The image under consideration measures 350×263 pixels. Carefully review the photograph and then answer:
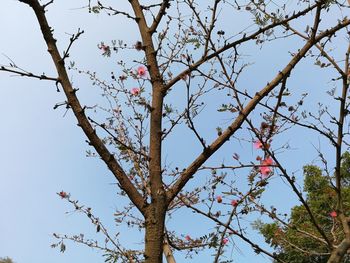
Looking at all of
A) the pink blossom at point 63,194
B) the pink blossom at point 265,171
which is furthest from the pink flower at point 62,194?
the pink blossom at point 265,171

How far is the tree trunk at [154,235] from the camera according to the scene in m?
1.73

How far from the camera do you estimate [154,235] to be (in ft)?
5.76

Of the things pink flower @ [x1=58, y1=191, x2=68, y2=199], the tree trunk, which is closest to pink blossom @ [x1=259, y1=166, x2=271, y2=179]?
the tree trunk

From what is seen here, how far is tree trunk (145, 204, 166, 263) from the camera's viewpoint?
5.67 ft

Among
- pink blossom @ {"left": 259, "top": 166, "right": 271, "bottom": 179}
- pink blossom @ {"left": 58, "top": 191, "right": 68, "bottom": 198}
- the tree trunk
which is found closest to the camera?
the tree trunk

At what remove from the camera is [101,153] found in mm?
1883

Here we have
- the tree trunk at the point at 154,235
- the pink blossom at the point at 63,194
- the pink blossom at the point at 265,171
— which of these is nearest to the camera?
the tree trunk at the point at 154,235

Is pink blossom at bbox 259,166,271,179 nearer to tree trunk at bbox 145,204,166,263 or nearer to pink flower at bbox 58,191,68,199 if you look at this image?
tree trunk at bbox 145,204,166,263

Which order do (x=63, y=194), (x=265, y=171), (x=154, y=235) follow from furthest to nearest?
(x=63, y=194) < (x=265, y=171) < (x=154, y=235)

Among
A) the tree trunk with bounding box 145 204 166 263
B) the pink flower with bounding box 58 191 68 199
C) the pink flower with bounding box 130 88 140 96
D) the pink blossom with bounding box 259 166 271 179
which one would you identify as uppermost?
the pink flower with bounding box 130 88 140 96

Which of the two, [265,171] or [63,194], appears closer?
[265,171]

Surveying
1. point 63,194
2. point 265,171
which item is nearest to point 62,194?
point 63,194

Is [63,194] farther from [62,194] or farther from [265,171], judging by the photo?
[265,171]

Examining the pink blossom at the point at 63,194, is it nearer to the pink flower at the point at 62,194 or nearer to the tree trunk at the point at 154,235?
the pink flower at the point at 62,194
